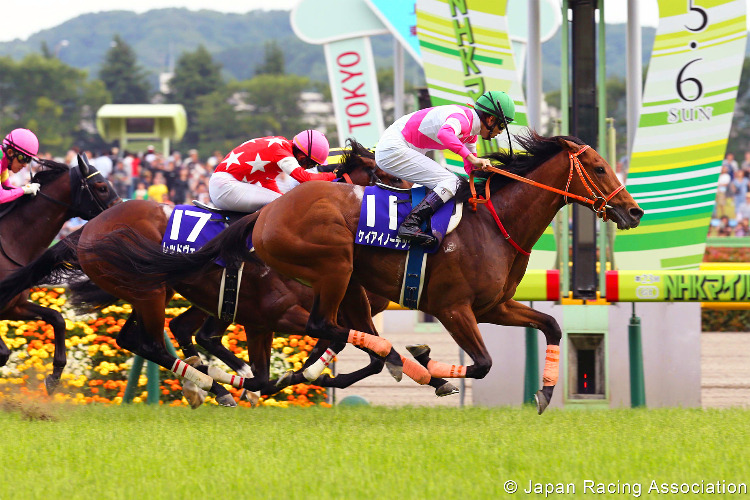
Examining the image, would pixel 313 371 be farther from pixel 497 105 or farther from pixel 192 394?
pixel 497 105

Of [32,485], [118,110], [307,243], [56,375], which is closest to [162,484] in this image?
[32,485]

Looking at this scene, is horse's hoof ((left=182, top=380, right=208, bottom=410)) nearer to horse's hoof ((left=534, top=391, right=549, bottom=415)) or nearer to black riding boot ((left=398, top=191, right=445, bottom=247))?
black riding boot ((left=398, top=191, right=445, bottom=247))

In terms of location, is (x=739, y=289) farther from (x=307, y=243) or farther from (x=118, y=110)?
(x=118, y=110)

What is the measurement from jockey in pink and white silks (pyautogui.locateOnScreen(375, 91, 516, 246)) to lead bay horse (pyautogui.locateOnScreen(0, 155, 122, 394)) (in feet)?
7.64

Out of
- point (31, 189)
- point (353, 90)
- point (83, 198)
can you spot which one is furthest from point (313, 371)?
point (353, 90)

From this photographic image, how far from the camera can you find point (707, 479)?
3994 millimetres

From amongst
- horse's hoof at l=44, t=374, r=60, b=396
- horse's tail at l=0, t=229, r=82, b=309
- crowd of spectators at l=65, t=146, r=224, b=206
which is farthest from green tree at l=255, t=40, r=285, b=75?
horse's hoof at l=44, t=374, r=60, b=396

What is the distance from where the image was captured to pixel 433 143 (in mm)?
5562

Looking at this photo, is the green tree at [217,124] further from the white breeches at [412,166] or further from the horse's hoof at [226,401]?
the white breeches at [412,166]

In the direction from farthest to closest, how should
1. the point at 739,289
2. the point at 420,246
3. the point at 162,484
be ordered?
the point at 739,289, the point at 420,246, the point at 162,484

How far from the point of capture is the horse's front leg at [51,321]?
21.2 feet

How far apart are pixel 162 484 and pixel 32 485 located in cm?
48

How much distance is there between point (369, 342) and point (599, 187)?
4.71ft

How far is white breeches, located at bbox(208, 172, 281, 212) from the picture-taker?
6.07 m
